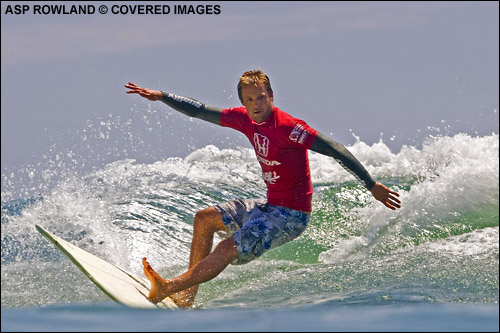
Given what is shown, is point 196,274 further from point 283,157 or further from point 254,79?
point 254,79

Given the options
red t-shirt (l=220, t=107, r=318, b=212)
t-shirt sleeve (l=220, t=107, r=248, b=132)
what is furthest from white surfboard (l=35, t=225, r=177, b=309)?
t-shirt sleeve (l=220, t=107, r=248, b=132)

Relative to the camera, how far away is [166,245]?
9.57 m

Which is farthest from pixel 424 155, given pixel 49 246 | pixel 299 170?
pixel 299 170

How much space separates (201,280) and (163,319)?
0.97 m

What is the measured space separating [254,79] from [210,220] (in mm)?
1394

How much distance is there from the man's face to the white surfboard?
1873mm

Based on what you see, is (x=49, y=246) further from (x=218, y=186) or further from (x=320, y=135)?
(x=320, y=135)

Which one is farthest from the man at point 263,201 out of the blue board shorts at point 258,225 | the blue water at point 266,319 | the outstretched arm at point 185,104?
the blue water at point 266,319

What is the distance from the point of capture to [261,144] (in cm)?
621

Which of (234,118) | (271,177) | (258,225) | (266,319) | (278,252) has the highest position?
(234,118)

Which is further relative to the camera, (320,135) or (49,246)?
(49,246)

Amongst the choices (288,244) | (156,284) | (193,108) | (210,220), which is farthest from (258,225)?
(288,244)

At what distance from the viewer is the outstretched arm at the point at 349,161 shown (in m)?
5.87

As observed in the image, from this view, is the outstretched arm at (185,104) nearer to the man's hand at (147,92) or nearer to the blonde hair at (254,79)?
the man's hand at (147,92)
